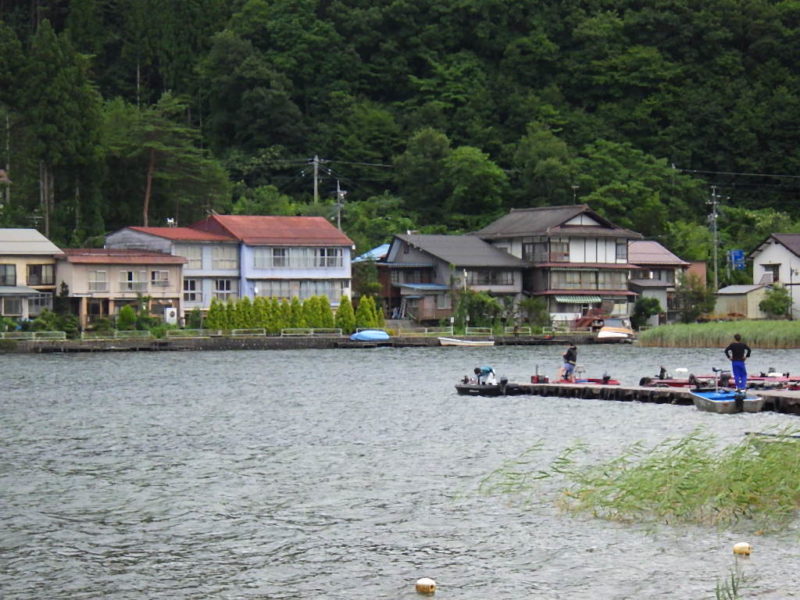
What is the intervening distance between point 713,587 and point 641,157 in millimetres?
82740

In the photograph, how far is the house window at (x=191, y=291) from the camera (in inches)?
2822

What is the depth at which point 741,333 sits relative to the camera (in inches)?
2325

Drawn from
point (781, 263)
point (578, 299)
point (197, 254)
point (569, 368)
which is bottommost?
point (569, 368)

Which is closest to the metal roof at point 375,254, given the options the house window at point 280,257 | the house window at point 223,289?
the house window at point 280,257

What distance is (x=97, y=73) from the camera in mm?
106938

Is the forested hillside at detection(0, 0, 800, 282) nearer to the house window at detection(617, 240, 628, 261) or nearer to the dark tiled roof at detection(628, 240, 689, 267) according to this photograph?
the dark tiled roof at detection(628, 240, 689, 267)

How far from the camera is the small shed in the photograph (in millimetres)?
77500

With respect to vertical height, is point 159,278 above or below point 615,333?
above

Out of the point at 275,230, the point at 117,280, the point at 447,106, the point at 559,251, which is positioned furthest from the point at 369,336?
the point at 447,106

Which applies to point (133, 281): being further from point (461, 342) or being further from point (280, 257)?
point (461, 342)

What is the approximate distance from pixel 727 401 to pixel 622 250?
47.5 meters

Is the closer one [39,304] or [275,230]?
[39,304]

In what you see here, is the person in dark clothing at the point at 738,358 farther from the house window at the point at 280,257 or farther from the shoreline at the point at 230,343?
the house window at the point at 280,257

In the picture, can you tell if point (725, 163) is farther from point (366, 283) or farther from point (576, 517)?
point (576, 517)
